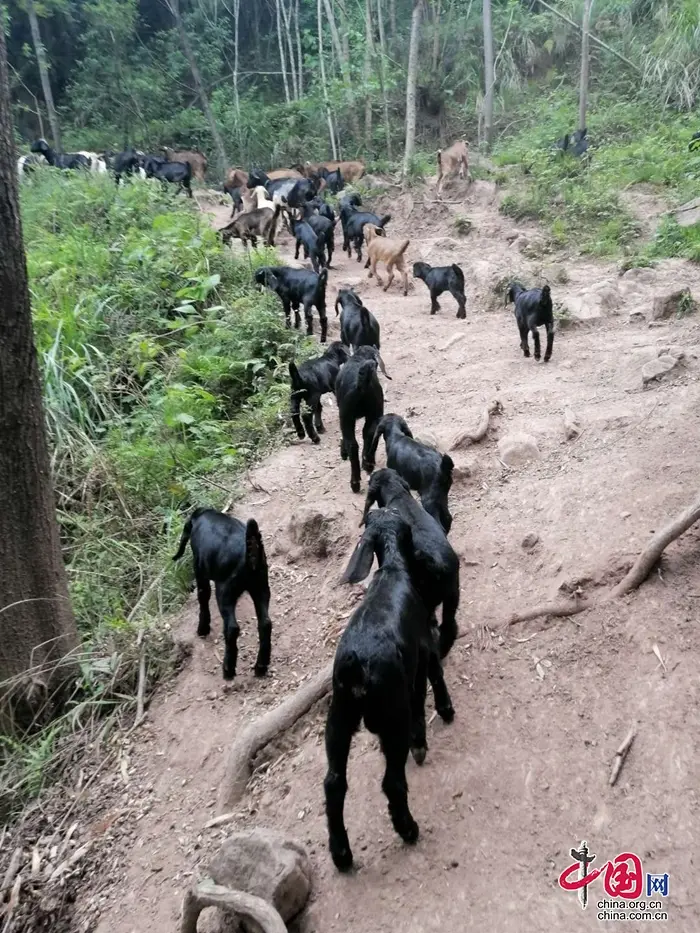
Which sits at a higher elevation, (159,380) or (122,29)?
(122,29)

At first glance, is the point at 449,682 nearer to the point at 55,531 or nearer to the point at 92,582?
the point at 55,531

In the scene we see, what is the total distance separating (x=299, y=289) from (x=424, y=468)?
599cm

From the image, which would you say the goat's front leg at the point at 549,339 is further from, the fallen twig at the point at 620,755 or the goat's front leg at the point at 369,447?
the fallen twig at the point at 620,755

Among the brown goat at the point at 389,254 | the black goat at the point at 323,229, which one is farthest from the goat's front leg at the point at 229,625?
the black goat at the point at 323,229

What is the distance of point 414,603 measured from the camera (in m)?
3.41

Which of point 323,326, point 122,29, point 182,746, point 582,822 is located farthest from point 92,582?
point 122,29

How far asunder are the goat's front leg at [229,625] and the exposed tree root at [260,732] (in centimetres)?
52

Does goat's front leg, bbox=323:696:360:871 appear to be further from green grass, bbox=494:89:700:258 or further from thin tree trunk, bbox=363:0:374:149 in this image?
thin tree trunk, bbox=363:0:374:149

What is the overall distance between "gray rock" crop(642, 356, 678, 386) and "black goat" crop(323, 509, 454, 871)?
4653 millimetres

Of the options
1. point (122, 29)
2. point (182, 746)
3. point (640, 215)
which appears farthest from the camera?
point (122, 29)

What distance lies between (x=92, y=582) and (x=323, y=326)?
5.64 meters

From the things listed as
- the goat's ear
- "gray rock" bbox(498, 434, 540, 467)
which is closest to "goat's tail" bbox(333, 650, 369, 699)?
the goat's ear

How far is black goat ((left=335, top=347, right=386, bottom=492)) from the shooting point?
6.26 m

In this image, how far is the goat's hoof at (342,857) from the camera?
310cm
